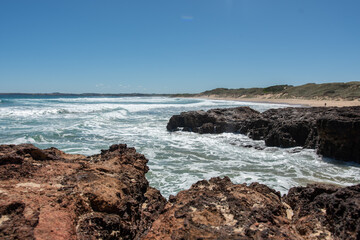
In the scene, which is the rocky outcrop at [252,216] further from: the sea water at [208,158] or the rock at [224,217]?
the sea water at [208,158]

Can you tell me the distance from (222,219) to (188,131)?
9.76 meters

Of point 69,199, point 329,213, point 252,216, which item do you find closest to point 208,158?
point 329,213

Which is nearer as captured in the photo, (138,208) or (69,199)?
(69,199)

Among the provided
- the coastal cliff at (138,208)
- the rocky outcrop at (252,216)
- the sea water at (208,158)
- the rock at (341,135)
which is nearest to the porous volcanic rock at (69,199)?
the coastal cliff at (138,208)

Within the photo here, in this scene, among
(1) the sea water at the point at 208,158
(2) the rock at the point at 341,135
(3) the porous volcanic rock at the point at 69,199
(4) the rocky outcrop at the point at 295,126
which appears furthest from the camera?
(4) the rocky outcrop at the point at 295,126

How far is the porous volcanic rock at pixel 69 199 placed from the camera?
1882 mm

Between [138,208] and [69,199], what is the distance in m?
0.75

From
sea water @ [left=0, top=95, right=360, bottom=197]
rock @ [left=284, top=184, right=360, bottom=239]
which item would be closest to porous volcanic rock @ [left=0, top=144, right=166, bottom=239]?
rock @ [left=284, top=184, right=360, bottom=239]

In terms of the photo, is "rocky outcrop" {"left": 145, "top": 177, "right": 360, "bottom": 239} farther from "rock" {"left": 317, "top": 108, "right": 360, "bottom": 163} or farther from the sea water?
"rock" {"left": 317, "top": 108, "right": 360, "bottom": 163}

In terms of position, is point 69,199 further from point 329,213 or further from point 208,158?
point 208,158

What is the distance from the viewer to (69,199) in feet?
7.46

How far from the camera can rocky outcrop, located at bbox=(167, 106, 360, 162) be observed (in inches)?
267

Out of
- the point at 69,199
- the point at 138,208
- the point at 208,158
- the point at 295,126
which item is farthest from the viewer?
the point at 295,126

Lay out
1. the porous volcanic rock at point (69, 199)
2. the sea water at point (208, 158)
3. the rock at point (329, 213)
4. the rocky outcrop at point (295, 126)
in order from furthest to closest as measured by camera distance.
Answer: the rocky outcrop at point (295, 126) → the sea water at point (208, 158) → the rock at point (329, 213) → the porous volcanic rock at point (69, 199)
